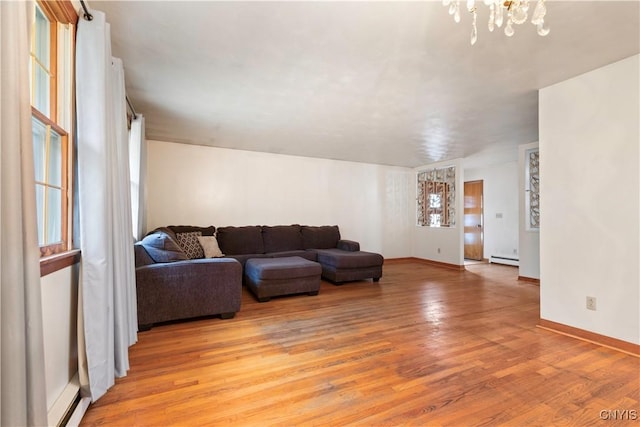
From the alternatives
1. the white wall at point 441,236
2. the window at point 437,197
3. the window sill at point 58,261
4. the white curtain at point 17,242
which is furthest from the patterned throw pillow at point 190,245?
the window at point 437,197

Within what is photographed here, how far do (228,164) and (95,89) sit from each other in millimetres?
3526

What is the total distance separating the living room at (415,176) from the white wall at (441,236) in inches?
1.1

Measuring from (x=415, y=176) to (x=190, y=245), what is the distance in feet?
17.0

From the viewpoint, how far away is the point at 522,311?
322cm

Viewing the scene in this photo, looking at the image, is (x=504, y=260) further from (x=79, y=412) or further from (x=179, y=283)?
(x=79, y=412)

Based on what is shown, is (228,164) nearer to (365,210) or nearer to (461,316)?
(365,210)

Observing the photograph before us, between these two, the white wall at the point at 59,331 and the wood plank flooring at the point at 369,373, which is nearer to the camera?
the white wall at the point at 59,331

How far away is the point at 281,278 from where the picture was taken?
143 inches

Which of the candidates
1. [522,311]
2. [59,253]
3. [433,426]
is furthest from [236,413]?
[522,311]

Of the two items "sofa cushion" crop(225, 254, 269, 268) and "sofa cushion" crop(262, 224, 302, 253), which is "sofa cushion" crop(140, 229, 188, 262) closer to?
"sofa cushion" crop(225, 254, 269, 268)

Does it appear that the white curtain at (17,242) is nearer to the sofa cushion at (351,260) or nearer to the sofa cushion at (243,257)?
the sofa cushion at (243,257)

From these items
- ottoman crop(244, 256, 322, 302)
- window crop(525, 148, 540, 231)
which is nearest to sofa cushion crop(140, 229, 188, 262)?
ottoman crop(244, 256, 322, 302)

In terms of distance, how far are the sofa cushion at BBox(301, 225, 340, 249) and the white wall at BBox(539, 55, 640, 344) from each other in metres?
3.36

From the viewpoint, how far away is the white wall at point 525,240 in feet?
15.0
